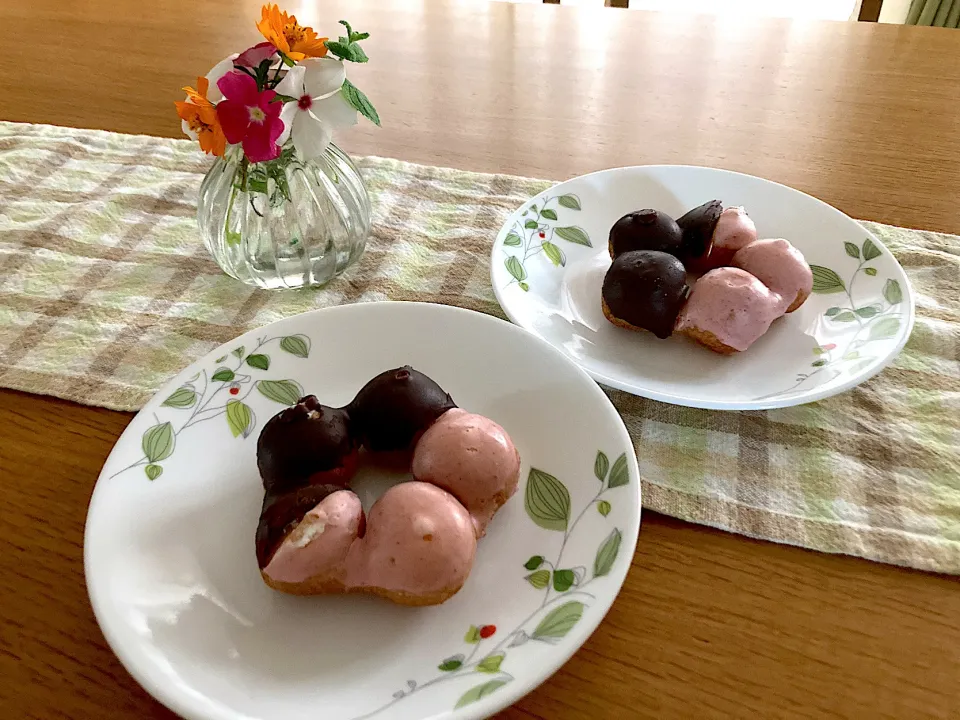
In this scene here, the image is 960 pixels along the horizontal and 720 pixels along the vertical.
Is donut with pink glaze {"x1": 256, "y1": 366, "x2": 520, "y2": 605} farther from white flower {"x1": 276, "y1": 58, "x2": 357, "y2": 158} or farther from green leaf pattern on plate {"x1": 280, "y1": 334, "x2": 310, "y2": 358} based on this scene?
white flower {"x1": 276, "y1": 58, "x2": 357, "y2": 158}

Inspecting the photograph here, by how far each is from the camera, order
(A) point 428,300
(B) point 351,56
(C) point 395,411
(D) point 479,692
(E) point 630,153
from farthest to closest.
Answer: (E) point 630,153, (A) point 428,300, (B) point 351,56, (C) point 395,411, (D) point 479,692

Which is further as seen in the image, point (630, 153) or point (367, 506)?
point (630, 153)

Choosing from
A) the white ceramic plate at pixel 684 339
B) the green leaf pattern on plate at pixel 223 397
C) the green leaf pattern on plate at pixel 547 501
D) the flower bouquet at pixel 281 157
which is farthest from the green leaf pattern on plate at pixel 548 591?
the flower bouquet at pixel 281 157

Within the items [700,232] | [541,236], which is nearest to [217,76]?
[541,236]

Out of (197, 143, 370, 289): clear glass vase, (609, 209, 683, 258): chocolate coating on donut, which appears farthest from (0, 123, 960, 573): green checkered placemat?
(609, 209, 683, 258): chocolate coating on donut

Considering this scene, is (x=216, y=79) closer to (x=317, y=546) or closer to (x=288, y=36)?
(x=288, y=36)

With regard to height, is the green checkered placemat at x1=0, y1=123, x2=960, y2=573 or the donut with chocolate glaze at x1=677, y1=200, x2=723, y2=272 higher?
the donut with chocolate glaze at x1=677, y1=200, x2=723, y2=272

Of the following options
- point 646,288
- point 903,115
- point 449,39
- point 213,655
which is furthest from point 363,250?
point 903,115
